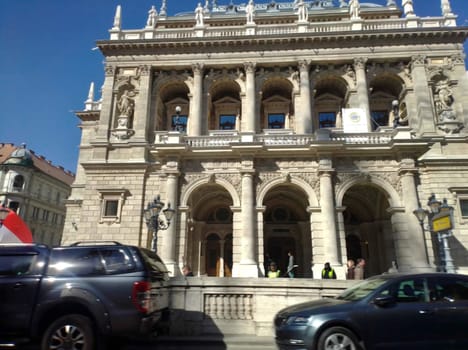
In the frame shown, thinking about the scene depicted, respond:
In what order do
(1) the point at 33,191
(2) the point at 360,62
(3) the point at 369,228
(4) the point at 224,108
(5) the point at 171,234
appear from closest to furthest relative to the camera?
(5) the point at 171,234 < (3) the point at 369,228 < (2) the point at 360,62 < (4) the point at 224,108 < (1) the point at 33,191

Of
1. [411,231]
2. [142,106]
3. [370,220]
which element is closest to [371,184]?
[411,231]

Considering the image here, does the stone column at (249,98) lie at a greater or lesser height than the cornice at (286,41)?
lesser

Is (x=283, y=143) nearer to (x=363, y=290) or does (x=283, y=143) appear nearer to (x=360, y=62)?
(x=360, y=62)

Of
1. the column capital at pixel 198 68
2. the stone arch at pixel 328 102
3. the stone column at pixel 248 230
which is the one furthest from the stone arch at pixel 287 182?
the column capital at pixel 198 68

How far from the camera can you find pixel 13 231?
13375mm

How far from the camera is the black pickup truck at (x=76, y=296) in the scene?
19.0 ft

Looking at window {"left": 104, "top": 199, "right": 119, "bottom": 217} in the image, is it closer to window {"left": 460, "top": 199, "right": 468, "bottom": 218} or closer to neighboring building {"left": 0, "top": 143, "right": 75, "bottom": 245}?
window {"left": 460, "top": 199, "right": 468, "bottom": 218}

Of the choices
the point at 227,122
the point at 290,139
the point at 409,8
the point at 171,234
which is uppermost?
the point at 409,8

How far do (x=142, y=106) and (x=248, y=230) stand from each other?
1212 cm

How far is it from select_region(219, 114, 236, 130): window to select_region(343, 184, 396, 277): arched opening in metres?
10.0

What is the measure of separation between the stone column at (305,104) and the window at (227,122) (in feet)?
17.1

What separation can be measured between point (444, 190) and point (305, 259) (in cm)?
953

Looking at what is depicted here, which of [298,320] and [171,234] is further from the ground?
[171,234]

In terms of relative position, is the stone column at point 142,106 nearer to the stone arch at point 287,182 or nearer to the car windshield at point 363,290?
the stone arch at point 287,182
